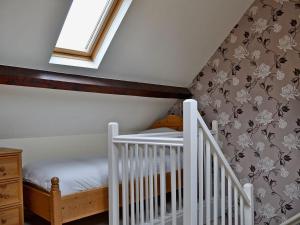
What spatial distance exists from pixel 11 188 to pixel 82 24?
5.00 feet

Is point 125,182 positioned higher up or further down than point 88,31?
further down

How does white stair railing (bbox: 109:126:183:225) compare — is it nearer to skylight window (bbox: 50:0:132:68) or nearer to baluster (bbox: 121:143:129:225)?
baluster (bbox: 121:143:129:225)

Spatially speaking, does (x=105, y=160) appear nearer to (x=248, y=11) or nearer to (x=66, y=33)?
(x=66, y=33)

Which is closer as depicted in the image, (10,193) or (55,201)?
(55,201)

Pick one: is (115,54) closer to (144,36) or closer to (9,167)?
(144,36)

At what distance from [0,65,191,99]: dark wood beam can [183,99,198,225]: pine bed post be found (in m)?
1.21

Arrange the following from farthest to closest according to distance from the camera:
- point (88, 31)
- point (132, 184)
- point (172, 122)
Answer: point (172, 122) < point (88, 31) < point (132, 184)

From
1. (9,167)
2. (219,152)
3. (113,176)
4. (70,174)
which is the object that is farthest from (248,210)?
(9,167)

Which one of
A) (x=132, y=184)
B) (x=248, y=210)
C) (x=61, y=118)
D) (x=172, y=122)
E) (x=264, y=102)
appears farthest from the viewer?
(x=172, y=122)

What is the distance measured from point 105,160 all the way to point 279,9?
7.49ft

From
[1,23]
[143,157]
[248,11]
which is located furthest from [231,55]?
[1,23]

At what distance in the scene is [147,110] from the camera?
3834mm

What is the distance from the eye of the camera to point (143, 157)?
2293 mm

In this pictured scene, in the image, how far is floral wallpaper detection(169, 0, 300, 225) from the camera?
3014mm
